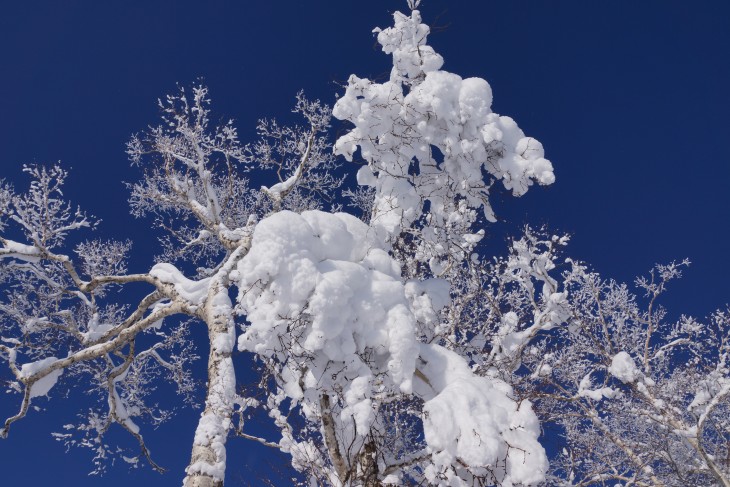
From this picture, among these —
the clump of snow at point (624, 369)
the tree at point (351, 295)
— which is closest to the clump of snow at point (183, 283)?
the tree at point (351, 295)

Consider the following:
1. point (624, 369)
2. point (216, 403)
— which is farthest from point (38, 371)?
point (624, 369)

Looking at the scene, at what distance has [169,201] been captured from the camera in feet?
29.9

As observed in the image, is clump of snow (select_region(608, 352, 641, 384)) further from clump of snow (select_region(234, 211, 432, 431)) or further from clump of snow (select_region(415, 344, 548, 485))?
clump of snow (select_region(234, 211, 432, 431))

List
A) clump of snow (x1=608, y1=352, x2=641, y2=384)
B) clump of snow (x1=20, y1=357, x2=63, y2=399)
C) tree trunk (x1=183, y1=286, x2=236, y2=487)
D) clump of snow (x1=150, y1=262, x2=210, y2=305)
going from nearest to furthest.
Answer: tree trunk (x1=183, y1=286, x2=236, y2=487)
clump of snow (x1=150, y1=262, x2=210, y2=305)
clump of snow (x1=20, y1=357, x2=63, y2=399)
clump of snow (x1=608, y1=352, x2=641, y2=384)

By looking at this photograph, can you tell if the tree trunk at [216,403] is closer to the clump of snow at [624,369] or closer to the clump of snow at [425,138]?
the clump of snow at [425,138]

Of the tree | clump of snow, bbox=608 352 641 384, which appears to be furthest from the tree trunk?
clump of snow, bbox=608 352 641 384

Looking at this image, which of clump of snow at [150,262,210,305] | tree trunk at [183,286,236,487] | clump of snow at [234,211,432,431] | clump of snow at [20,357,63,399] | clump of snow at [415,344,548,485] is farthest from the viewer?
clump of snow at [20,357,63,399]

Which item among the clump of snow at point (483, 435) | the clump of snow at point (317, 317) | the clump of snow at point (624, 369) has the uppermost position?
the clump of snow at point (624, 369)

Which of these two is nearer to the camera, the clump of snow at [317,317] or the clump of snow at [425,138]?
the clump of snow at [317,317]

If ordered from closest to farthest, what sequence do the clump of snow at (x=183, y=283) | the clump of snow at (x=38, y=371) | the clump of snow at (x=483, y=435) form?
1. the clump of snow at (x=483, y=435)
2. the clump of snow at (x=183, y=283)
3. the clump of snow at (x=38, y=371)

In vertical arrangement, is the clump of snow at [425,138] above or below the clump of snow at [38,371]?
above

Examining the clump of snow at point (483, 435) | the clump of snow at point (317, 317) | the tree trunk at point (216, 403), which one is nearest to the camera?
the clump of snow at point (483, 435)

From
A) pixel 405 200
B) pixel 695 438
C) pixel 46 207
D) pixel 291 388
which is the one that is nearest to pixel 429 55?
pixel 405 200

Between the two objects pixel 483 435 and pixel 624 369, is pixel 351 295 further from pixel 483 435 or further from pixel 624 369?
pixel 624 369
